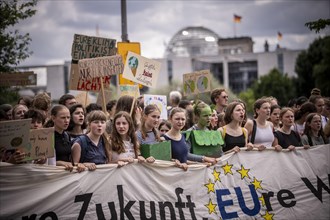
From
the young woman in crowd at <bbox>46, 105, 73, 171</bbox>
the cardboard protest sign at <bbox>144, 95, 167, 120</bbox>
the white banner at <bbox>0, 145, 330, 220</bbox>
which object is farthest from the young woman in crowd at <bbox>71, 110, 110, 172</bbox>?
the cardboard protest sign at <bbox>144, 95, 167, 120</bbox>

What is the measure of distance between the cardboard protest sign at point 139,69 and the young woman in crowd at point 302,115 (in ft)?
8.67

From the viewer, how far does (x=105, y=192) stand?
728cm

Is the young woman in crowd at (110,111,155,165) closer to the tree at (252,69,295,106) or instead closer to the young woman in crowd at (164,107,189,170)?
the young woman in crowd at (164,107,189,170)

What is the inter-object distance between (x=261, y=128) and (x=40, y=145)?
3.86 metres

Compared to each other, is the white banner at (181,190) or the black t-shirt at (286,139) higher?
the black t-shirt at (286,139)

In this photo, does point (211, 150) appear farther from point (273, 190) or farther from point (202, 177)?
point (273, 190)

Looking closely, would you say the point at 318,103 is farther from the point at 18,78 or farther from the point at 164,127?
the point at 18,78

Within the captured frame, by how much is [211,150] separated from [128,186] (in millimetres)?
1567

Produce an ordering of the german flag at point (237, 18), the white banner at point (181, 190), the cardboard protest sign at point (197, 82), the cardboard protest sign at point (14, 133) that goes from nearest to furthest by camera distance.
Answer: the cardboard protest sign at point (14, 133) < the white banner at point (181, 190) < the cardboard protest sign at point (197, 82) < the german flag at point (237, 18)

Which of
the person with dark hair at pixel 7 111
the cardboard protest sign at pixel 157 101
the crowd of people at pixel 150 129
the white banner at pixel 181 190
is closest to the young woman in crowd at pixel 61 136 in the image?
the crowd of people at pixel 150 129

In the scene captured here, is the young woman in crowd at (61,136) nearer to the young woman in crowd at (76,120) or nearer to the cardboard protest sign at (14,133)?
the young woman in crowd at (76,120)

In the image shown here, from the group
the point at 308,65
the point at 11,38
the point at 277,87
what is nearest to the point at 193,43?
the point at 277,87

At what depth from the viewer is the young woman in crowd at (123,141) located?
7.62 metres

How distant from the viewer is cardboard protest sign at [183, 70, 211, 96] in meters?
11.3
